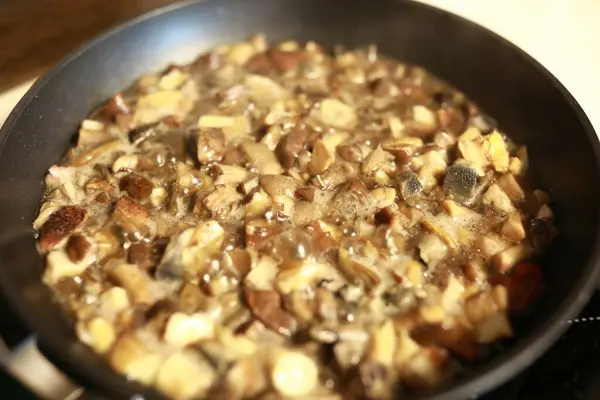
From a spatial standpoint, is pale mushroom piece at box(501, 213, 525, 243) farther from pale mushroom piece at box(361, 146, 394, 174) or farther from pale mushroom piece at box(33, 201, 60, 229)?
pale mushroom piece at box(33, 201, 60, 229)

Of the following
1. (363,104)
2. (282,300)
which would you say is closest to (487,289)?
(282,300)

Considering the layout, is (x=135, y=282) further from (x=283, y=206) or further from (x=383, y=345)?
(x=383, y=345)

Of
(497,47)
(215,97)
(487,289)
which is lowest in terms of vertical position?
(487,289)

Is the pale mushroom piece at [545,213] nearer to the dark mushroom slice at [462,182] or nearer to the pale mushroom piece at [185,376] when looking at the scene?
the dark mushroom slice at [462,182]

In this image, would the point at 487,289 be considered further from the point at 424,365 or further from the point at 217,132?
the point at 217,132

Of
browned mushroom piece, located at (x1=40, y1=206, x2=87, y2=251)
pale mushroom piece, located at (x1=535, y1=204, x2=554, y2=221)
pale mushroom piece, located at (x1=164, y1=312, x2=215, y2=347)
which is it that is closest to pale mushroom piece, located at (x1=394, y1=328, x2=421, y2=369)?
pale mushroom piece, located at (x1=164, y1=312, x2=215, y2=347)

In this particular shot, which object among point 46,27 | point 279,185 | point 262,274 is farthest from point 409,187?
point 46,27

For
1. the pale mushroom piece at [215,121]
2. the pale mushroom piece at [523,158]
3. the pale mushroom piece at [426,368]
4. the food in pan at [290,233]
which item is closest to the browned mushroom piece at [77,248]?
the food in pan at [290,233]

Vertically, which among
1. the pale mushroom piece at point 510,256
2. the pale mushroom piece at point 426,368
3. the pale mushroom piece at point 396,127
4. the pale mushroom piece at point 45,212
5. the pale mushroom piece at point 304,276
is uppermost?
the pale mushroom piece at point 396,127
